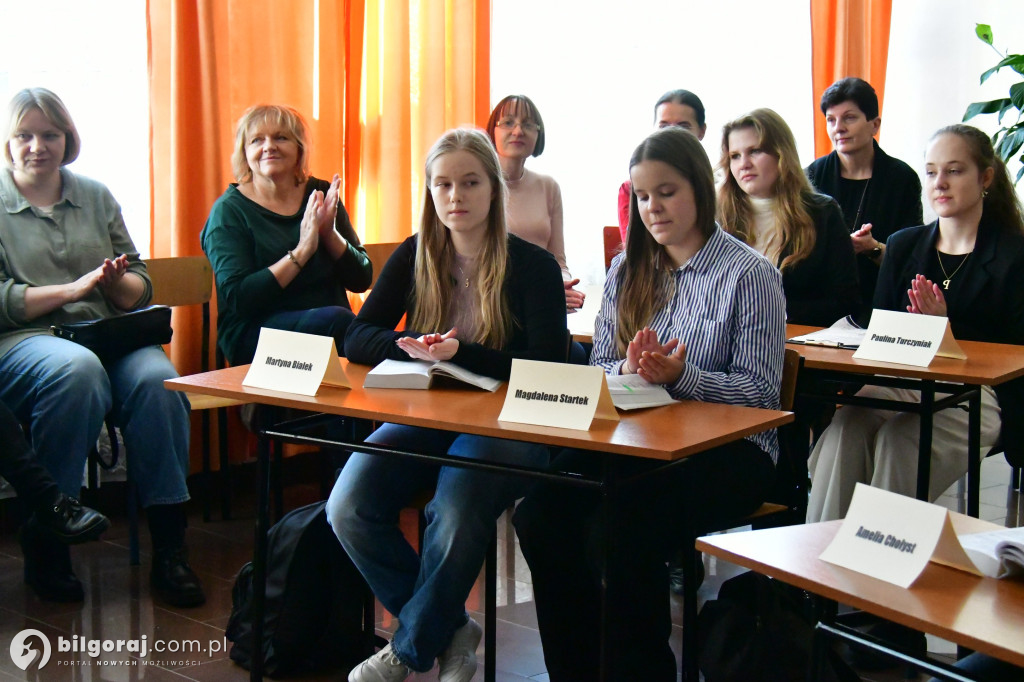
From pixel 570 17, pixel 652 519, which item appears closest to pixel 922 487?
pixel 652 519

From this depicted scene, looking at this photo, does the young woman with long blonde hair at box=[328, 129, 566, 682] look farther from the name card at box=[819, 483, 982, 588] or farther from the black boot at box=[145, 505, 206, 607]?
the name card at box=[819, 483, 982, 588]

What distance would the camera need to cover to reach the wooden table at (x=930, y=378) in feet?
8.05

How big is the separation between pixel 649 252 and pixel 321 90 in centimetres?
212

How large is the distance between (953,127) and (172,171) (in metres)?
2.53

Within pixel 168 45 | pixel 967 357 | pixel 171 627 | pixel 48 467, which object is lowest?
pixel 171 627

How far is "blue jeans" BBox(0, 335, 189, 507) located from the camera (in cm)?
300

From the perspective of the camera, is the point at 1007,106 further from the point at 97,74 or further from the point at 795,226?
the point at 97,74

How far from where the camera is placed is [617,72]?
194 inches

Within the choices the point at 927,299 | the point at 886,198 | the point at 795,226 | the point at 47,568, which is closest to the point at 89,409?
the point at 47,568

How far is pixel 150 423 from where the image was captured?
3.11 metres

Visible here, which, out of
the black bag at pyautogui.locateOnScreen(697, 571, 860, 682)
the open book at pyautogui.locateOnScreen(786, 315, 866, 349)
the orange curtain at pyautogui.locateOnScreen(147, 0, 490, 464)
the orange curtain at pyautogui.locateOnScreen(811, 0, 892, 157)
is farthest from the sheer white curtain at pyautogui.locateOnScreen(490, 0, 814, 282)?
the black bag at pyautogui.locateOnScreen(697, 571, 860, 682)

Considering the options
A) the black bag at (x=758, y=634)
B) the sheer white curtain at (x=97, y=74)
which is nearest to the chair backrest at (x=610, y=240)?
the sheer white curtain at (x=97, y=74)

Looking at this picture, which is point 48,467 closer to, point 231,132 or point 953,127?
point 231,132

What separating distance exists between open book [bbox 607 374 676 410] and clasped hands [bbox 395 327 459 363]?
35 centimetres
